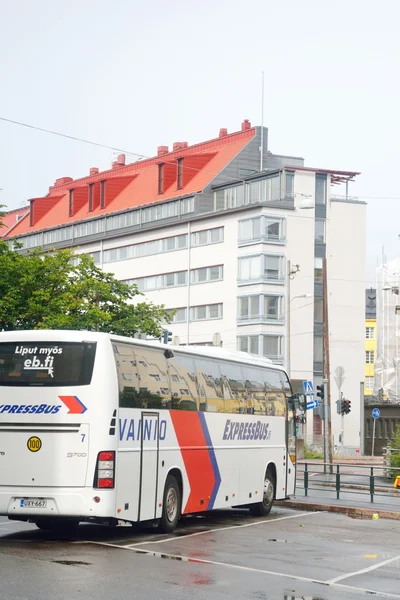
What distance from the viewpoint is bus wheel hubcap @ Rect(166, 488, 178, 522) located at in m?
19.5

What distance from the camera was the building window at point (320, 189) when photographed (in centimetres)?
8369

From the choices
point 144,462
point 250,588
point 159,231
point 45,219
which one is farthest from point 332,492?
point 45,219

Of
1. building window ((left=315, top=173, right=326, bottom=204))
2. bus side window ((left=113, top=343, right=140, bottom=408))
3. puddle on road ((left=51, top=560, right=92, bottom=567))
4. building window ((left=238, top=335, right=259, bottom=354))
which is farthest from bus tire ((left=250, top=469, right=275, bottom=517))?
building window ((left=315, top=173, right=326, bottom=204))

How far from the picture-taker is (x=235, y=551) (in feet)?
55.2

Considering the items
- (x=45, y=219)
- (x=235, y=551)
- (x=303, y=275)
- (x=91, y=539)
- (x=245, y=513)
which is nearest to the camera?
(x=235, y=551)

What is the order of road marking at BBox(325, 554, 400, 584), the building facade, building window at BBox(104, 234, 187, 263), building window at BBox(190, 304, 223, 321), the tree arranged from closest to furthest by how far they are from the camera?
1. road marking at BBox(325, 554, 400, 584)
2. the tree
3. building window at BBox(190, 304, 223, 321)
4. building window at BBox(104, 234, 187, 263)
5. the building facade

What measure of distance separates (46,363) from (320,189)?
6804 centimetres

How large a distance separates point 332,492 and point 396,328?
58339 mm

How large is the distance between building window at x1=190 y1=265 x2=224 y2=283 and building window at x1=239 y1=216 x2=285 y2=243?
3.03m

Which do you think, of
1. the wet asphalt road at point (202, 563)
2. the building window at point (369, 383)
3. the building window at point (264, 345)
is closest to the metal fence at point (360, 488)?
the wet asphalt road at point (202, 563)

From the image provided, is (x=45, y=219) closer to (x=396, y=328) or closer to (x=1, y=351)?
(x=396, y=328)

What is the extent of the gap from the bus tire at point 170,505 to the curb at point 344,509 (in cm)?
738

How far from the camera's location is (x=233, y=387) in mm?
23172

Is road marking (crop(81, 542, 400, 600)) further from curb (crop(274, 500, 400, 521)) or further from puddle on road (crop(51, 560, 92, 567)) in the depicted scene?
curb (crop(274, 500, 400, 521))
